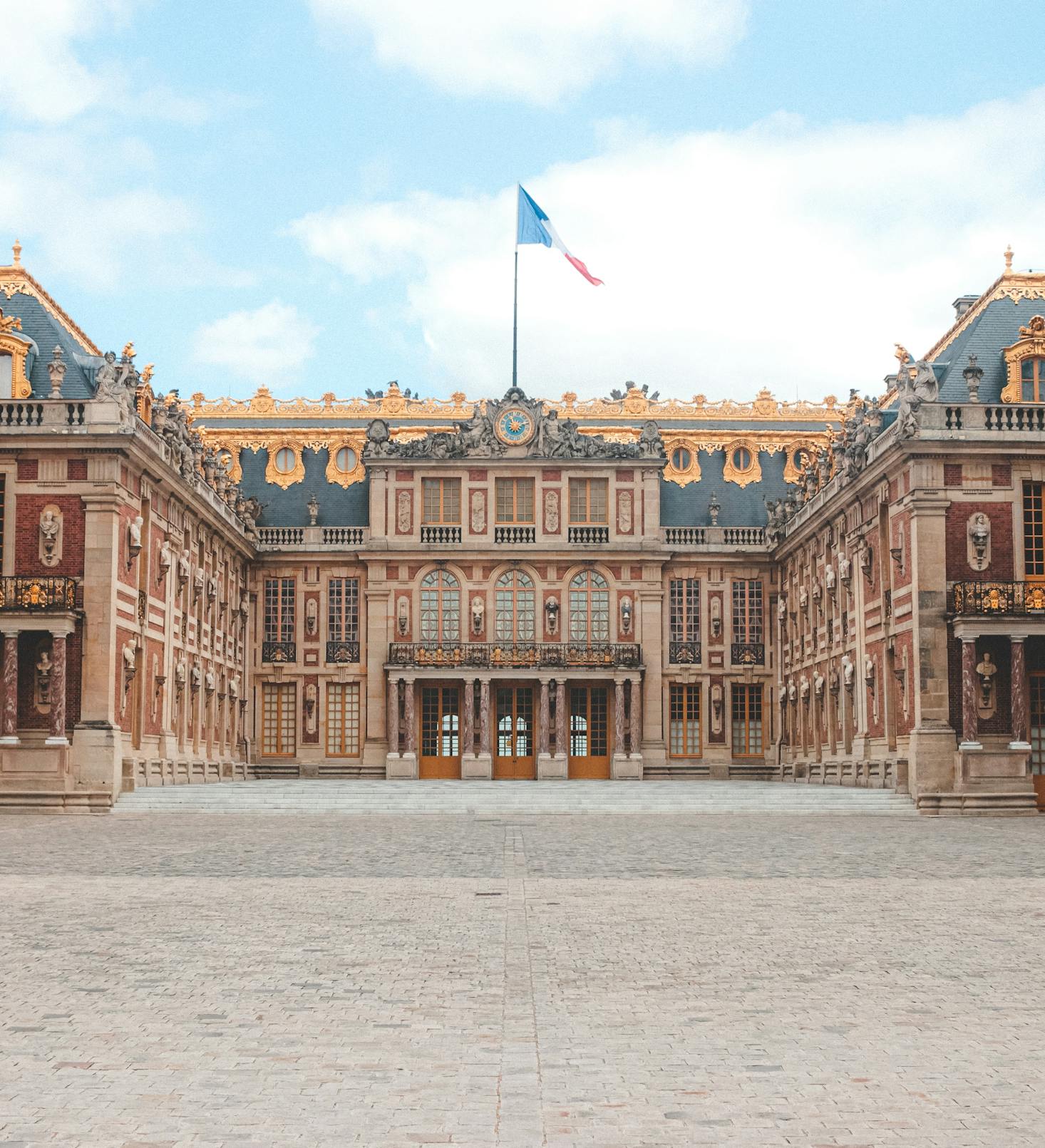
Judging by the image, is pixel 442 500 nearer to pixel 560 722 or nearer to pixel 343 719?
pixel 343 719

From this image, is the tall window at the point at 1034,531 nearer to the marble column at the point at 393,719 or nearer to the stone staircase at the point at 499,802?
the stone staircase at the point at 499,802

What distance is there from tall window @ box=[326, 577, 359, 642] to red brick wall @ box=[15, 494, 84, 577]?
20.8 m

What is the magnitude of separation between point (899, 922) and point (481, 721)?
40575 millimetres

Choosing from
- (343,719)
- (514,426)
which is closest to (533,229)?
(514,426)

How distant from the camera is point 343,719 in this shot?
56531mm

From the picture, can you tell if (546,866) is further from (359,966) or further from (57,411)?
(57,411)

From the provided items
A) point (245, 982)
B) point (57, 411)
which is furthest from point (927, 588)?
point (245, 982)

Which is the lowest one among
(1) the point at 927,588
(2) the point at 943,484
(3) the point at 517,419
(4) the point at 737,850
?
(4) the point at 737,850

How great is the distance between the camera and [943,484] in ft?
119

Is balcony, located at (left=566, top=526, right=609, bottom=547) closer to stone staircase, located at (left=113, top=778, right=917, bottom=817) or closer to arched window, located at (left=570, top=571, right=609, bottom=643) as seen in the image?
arched window, located at (left=570, top=571, right=609, bottom=643)

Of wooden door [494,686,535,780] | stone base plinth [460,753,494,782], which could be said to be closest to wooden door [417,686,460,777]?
stone base plinth [460,753,494,782]

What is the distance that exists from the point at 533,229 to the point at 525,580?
13101mm

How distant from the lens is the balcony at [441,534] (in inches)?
2218

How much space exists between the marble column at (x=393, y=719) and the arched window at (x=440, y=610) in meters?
2.17
